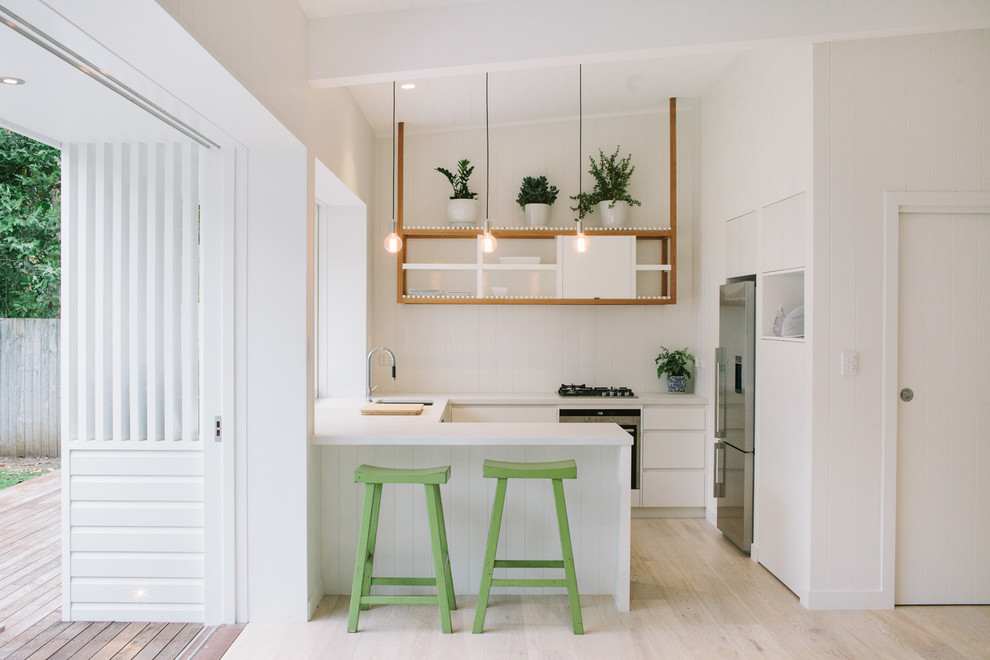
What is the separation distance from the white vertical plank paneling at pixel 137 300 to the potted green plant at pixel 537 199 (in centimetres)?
263

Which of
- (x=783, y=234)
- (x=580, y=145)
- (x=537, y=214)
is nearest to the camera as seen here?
(x=783, y=234)

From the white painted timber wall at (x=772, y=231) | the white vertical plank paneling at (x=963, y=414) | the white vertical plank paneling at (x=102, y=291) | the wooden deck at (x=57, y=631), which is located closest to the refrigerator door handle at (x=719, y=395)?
the white painted timber wall at (x=772, y=231)

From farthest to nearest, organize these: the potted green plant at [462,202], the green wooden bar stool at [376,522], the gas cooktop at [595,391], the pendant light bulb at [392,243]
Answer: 1. the potted green plant at [462,202]
2. the gas cooktop at [595,391]
3. the pendant light bulb at [392,243]
4. the green wooden bar stool at [376,522]

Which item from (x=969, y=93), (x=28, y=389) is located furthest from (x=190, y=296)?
(x=28, y=389)

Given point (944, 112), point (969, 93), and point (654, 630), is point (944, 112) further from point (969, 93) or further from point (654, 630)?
point (654, 630)

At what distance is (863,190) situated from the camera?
301cm

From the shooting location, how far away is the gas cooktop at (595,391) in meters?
4.59

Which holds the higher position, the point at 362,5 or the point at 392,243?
the point at 362,5

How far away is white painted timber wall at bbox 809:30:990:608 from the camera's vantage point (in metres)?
3.00

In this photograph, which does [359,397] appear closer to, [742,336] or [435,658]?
[435,658]

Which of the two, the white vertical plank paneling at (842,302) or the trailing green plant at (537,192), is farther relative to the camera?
the trailing green plant at (537,192)

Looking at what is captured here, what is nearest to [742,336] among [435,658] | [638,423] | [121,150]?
[638,423]

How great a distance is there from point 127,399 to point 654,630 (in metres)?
2.58

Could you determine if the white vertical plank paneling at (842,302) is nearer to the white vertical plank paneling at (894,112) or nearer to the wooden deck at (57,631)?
the white vertical plank paneling at (894,112)
